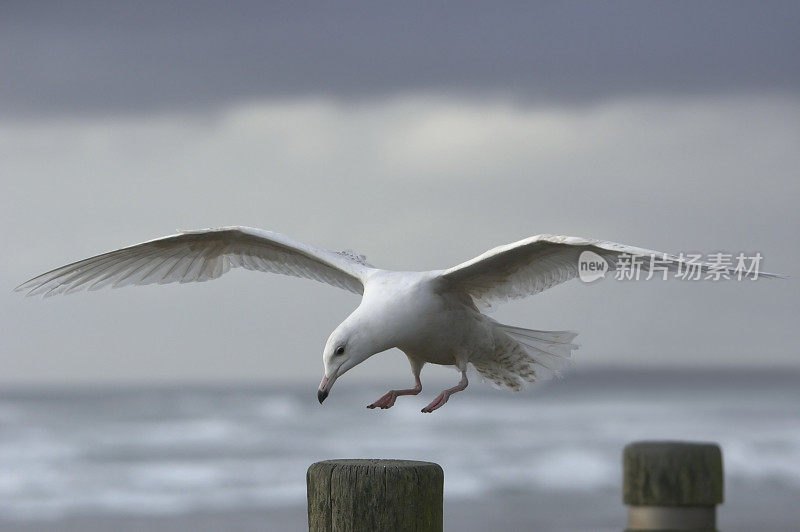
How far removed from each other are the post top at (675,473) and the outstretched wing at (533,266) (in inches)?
86.5

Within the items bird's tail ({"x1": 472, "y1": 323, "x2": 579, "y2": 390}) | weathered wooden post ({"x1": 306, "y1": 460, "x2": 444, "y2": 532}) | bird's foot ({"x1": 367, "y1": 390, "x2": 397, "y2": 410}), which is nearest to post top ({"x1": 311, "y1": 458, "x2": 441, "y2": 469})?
weathered wooden post ({"x1": 306, "y1": 460, "x2": 444, "y2": 532})

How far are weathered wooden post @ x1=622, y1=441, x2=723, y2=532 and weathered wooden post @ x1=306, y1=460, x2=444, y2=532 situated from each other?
4.16ft

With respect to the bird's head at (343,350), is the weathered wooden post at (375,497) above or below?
below

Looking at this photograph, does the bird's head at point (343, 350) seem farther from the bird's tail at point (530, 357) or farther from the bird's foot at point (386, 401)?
the bird's tail at point (530, 357)

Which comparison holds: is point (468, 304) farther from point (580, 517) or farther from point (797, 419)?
point (797, 419)

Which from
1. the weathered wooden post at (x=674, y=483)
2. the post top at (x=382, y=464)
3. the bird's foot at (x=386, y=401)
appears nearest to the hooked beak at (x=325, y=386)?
the bird's foot at (x=386, y=401)

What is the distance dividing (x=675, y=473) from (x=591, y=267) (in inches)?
118

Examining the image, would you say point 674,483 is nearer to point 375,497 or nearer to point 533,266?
point 375,497

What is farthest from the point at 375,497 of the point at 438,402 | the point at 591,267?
the point at 591,267

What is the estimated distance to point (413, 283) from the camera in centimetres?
636

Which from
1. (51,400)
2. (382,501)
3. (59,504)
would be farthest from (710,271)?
(51,400)

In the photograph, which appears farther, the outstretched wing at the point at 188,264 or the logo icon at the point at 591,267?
the outstretched wing at the point at 188,264

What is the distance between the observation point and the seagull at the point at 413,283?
610cm

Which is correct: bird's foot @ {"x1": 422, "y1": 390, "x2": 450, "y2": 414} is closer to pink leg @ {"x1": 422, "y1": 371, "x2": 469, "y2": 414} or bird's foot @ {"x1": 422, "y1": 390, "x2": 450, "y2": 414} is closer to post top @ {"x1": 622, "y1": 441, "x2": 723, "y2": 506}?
pink leg @ {"x1": 422, "y1": 371, "x2": 469, "y2": 414}
